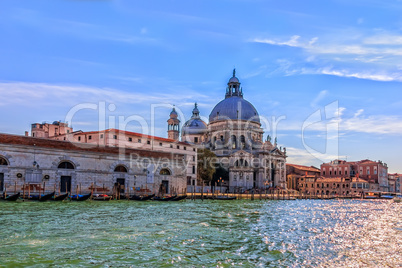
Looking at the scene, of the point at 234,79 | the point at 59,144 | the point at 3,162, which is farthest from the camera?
the point at 234,79

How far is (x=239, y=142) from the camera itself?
65438mm

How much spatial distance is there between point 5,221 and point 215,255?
26.8ft

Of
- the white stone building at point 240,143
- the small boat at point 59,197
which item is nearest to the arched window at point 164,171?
the small boat at point 59,197

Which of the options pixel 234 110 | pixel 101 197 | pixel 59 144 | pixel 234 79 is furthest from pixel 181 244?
pixel 234 79

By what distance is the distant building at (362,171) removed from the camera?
76.5 m

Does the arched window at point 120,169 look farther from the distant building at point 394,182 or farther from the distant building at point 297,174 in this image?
the distant building at point 394,182

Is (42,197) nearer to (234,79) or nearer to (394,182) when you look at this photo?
(234,79)

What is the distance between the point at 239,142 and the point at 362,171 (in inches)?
1132

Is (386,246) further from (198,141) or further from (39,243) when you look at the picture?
(198,141)

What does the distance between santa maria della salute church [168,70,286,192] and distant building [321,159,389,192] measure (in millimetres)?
18079

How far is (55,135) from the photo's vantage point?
156 feet

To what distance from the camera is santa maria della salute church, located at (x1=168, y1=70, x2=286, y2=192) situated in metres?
61.0

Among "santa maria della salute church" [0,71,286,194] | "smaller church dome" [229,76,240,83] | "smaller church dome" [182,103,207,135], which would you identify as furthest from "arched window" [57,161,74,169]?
"smaller church dome" [229,76,240,83]

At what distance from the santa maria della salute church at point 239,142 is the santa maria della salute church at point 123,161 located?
0.49ft
